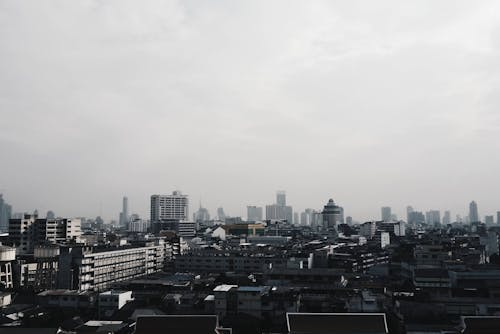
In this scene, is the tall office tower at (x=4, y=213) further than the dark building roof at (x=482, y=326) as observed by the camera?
Yes

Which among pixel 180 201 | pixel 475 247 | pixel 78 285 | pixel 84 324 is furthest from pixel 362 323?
pixel 180 201

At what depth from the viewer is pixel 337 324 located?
16359 millimetres

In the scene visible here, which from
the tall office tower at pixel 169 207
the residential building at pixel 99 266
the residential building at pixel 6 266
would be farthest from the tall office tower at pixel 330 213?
the residential building at pixel 6 266

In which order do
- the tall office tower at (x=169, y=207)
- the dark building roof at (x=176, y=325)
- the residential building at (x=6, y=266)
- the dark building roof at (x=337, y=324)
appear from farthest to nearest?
the tall office tower at (x=169, y=207)
the residential building at (x=6, y=266)
the dark building roof at (x=337, y=324)
the dark building roof at (x=176, y=325)

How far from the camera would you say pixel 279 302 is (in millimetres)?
29953

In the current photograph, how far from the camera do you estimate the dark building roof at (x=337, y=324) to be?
16.2m

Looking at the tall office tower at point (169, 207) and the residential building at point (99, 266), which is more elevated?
the tall office tower at point (169, 207)

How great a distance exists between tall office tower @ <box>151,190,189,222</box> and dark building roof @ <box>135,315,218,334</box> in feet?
447

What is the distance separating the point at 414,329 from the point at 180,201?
13733cm

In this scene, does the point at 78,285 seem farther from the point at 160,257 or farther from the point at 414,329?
the point at 414,329

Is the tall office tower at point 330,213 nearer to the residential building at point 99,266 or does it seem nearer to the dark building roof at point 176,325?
the residential building at point 99,266

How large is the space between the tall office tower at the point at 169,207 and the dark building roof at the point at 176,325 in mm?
136176

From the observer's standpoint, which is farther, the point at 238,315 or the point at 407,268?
the point at 407,268

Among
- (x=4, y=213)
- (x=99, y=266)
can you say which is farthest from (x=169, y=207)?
(x=99, y=266)
